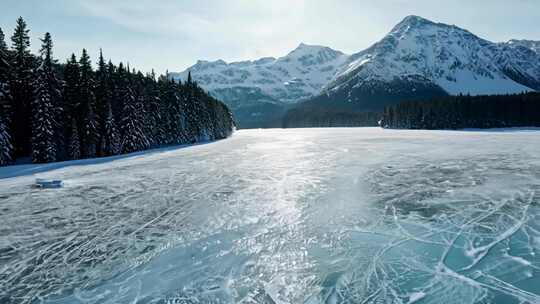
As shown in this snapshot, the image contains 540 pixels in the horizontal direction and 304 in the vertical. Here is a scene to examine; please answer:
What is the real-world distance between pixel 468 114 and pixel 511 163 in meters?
98.0

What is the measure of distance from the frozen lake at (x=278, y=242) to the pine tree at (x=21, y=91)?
948 inches

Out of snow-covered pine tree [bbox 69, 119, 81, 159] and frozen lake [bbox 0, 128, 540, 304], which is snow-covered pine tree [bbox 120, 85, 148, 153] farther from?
frozen lake [bbox 0, 128, 540, 304]

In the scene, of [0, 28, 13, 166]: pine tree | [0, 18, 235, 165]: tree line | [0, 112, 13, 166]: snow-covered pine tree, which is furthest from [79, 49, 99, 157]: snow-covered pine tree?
[0, 112, 13, 166]: snow-covered pine tree

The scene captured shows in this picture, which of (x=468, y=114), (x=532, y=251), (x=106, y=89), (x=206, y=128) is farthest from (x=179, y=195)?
(x=468, y=114)

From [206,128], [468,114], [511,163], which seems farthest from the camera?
[468,114]

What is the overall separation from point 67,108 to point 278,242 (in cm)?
4081

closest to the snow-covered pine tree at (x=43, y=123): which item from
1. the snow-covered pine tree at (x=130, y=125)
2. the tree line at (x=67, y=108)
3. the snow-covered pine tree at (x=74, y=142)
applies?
the tree line at (x=67, y=108)

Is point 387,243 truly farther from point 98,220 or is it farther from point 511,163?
point 511,163

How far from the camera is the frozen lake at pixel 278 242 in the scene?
743 centimetres

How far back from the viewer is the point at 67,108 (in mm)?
41219

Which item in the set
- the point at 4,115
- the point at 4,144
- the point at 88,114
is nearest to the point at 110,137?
the point at 88,114

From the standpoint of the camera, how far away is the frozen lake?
7.43 m

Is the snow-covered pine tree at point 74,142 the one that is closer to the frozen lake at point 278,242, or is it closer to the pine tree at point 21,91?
the pine tree at point 21,91

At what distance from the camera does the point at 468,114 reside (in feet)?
363
